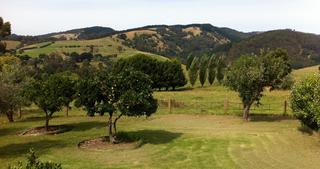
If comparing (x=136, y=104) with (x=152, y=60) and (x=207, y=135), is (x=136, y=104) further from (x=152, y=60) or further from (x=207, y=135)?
(x=152, y=60)

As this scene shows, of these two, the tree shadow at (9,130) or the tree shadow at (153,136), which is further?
the tree shadow at (9,130)

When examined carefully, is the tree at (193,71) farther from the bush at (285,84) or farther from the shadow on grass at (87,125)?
the shadow on grass at (87,125)

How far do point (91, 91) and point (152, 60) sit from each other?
7271 cm

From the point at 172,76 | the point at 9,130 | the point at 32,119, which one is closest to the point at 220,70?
the point at 172,76

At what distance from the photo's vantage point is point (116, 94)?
33250 millimetres

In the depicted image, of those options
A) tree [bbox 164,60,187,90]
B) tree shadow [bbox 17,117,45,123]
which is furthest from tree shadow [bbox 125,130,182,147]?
tree [bbox 164,60,187,90]

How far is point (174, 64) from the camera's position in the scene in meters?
104

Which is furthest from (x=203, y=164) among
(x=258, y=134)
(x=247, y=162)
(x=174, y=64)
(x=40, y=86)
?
(x=174, y=64)

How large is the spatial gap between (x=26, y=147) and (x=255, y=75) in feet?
75.9

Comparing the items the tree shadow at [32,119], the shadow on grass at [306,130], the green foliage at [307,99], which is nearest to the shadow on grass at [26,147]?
the tree shadow at [32,119]

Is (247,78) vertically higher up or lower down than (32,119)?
higher up

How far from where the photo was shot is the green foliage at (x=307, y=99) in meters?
32.4

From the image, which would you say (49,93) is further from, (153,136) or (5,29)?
(5,29)

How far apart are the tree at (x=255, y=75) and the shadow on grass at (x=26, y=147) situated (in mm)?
19591
